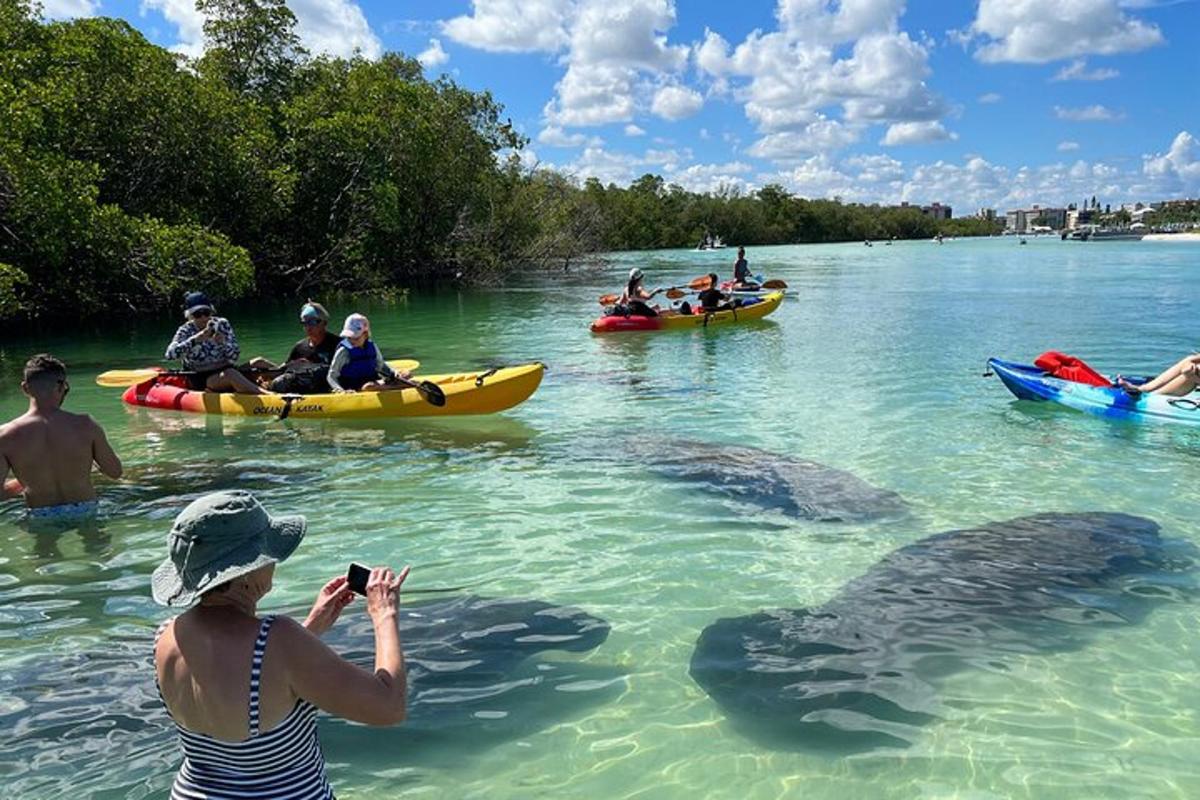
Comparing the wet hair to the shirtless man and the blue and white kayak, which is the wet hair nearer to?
the shirtless man

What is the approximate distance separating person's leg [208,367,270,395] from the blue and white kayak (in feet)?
32.2

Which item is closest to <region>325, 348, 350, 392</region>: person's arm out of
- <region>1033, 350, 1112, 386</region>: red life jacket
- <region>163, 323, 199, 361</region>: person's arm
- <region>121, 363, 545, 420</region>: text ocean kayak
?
<region>121, 363, 545, 420</region>: text ocean kayak

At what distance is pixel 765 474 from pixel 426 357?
1091cm

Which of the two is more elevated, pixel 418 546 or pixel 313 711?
pixel 313 711

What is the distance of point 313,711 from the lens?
2248mm

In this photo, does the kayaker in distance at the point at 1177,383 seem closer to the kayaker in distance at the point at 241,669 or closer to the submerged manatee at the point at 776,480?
the submerged manatee at the point at 776,480

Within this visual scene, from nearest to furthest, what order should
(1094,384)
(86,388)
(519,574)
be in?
(519,574), (1094,384), (86,388)

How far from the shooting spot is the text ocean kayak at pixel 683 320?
19.4 meters

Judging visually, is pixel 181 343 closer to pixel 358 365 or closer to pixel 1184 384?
pixel 358 365

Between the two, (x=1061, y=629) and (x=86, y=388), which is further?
(x=86, y=388)

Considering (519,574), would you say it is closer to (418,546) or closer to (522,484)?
(418,546)

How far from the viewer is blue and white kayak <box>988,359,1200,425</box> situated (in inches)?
384

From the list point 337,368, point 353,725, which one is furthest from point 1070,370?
point 353,725

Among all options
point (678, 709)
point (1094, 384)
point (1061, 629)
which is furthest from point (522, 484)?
point (1094, 384)
